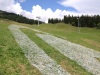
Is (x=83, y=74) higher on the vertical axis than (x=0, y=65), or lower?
lower

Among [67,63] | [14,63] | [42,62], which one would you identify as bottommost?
[67,63]

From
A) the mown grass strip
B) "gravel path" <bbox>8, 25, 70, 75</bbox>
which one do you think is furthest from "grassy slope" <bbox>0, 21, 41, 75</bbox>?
the mown grass strip

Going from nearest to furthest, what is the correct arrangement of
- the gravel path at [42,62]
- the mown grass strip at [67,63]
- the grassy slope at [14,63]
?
the grassy slope at [14,63], the gravel path at [42,62], the mown grass strip at [67,63]

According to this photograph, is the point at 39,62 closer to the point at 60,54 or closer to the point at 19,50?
the point at 19,50

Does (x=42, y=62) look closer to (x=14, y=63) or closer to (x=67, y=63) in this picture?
(x=67, y=63)

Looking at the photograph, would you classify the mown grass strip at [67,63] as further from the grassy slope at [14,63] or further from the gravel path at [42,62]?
the grassy slope at [14,63]

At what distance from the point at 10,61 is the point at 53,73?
5.78 metres

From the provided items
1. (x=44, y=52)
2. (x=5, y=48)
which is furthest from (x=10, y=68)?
(x=44, y=52)

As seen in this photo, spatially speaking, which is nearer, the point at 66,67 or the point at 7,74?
the point at 7,74

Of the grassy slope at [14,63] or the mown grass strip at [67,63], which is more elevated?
the grassy slope at [14,63]

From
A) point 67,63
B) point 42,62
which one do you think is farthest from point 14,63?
point 67,63

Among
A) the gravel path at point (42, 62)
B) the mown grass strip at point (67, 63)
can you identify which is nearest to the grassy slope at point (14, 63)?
the gravel path at point (42, 62)

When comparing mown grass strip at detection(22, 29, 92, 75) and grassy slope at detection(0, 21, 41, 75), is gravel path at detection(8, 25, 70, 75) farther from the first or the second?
mown grass strip at detection(22, 29, 92, 75)

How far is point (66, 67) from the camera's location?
3102cm
